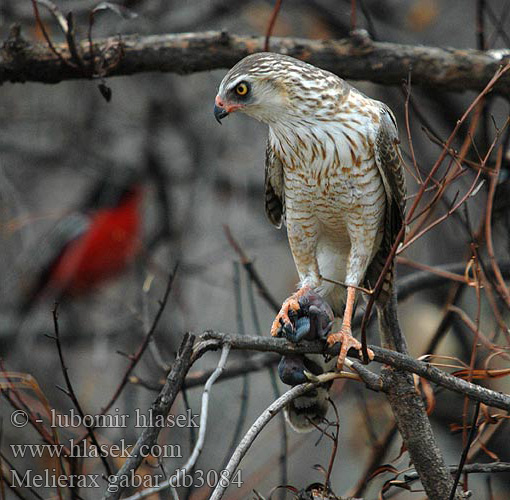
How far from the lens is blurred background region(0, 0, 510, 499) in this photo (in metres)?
4.90

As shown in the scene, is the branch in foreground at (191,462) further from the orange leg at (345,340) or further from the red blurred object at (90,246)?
the red blurred object at (90,246)

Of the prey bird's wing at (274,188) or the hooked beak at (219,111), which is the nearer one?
the hooked beak at (219,111)

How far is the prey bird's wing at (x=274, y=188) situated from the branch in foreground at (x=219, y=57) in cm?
68

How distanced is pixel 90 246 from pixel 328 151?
3.65 meters

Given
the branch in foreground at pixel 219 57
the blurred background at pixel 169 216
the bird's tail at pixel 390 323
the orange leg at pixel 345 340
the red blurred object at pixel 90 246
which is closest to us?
the orange leg at pixel 345 340

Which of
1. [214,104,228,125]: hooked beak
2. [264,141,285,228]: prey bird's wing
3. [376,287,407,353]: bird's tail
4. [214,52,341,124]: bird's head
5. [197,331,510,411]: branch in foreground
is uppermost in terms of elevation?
[214,52,341,124]: bird's head

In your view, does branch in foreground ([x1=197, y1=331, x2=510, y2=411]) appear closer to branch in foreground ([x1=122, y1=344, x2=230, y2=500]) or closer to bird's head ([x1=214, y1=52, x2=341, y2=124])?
branch in foreground ([x1=122, y1=344, x2=230, y2=500])

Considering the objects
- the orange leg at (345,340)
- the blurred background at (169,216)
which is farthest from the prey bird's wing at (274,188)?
the blurred background at (169,216)

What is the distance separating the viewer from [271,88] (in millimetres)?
2678

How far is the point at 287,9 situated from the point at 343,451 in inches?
148

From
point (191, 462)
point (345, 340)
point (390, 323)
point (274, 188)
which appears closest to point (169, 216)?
point (274, 188)

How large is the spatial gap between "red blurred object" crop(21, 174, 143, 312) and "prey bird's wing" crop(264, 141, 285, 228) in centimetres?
241

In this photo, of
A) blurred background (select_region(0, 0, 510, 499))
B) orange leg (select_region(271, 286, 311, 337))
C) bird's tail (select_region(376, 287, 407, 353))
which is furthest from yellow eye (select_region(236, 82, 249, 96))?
blurred background (select_region(0, 0, 510, 499))

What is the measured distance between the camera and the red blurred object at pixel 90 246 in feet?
18.6
